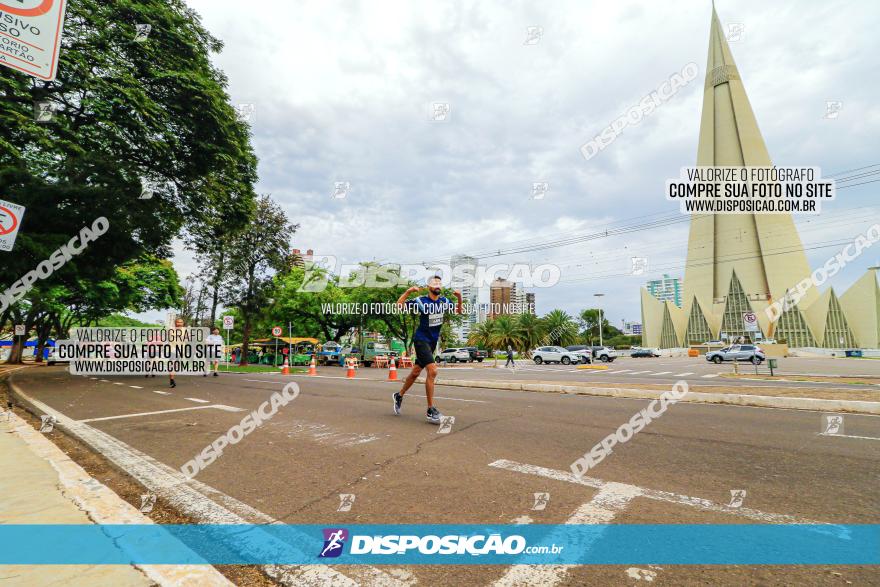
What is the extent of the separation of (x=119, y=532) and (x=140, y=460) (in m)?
2.00

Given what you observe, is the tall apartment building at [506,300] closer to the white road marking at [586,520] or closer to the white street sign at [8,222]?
the white street sign at [8,222]

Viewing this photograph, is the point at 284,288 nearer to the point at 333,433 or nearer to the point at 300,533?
the point at 333,433

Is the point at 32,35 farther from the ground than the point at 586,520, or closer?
farther from the ground

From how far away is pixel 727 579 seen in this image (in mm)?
1973

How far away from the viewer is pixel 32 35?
150 inches

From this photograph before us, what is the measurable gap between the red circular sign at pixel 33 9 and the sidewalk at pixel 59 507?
4198 millimetres

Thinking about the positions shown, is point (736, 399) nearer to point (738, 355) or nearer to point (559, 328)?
point (738, 355)

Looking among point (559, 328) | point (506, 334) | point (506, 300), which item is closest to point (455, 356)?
point (506, 334)

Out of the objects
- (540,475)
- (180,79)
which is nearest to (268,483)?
(540,475)

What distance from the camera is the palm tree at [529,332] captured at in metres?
59.5

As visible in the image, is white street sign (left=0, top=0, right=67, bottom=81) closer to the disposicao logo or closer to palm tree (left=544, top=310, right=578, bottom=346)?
A: the disposicao logo

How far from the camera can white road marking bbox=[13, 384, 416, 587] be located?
6.53ft

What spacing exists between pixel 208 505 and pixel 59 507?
A: 1.02 metres

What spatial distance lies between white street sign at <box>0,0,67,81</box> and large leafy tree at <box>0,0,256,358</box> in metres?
9.72
